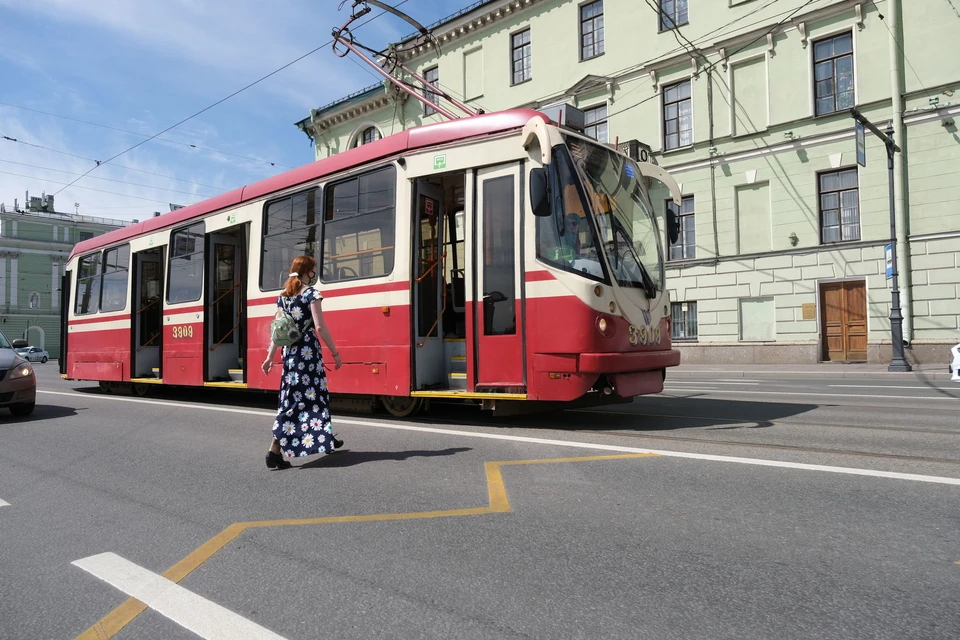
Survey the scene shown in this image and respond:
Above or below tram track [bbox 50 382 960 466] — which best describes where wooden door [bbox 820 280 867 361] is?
above

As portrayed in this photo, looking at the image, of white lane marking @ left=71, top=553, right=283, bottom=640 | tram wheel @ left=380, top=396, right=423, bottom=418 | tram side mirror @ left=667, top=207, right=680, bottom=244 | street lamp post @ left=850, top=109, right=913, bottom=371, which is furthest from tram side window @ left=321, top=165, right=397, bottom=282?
street lamp post @ left=850, top=109, right=913, bottom=371

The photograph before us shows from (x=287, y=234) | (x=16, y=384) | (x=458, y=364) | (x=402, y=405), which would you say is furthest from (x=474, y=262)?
(x=16, y=384)

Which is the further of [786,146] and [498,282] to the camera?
[786,146]

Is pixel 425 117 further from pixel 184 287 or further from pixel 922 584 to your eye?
pixel 922 584

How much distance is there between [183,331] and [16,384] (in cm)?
245

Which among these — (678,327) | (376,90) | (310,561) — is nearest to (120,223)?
(376,90)

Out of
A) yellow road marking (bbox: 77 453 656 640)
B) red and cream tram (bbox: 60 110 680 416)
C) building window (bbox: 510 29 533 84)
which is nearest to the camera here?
yellow road marking (bbox: 77 453 656 640)

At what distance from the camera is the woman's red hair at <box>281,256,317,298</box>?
229 inches

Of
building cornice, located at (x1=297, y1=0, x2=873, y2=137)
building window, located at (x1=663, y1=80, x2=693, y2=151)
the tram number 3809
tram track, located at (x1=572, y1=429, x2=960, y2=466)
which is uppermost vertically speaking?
building cornice, located at (x1=297, y1=0, x2=873, y2=137)

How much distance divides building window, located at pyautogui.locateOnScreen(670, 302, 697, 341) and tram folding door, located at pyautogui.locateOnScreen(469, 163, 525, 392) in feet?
57.7

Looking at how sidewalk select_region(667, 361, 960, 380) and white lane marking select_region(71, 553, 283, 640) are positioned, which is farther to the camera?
sidewalk select_region(667, 361, 960, 380)

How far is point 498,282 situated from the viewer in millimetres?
7160

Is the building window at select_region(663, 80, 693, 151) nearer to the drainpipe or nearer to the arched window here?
the drainpipe

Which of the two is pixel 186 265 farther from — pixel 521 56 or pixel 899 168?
pixel 521 56
